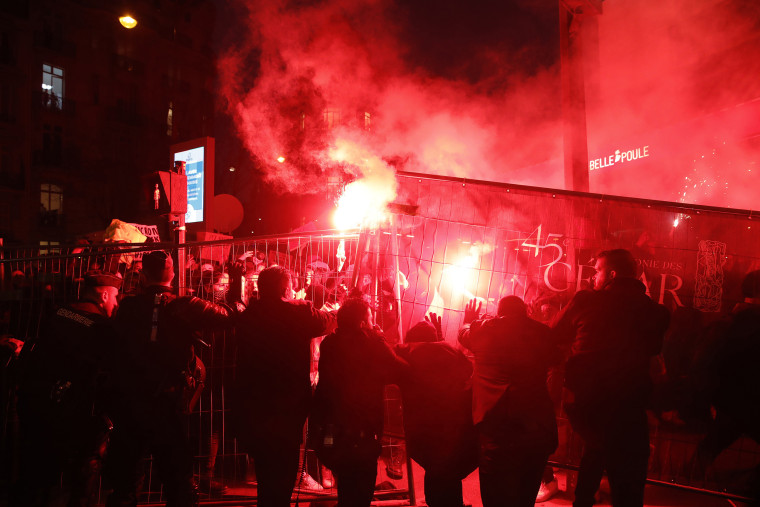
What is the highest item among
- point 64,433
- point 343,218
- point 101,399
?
point 343,218

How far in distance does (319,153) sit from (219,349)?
12336 millimetres

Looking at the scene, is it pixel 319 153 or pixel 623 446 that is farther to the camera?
pixel 319 153

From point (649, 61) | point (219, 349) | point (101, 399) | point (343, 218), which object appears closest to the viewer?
point (101, 399)

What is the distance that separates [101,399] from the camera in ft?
12.2

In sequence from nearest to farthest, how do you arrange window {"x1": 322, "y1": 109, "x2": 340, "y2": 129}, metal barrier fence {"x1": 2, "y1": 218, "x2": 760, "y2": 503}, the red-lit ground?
metal barrier fence {"x1": 2, "y1": 218, "x2": 760, "y2": 503} < the red-lit ground < window {"x1": 322, "y1": 109, "x2": 340, "y2": 129}

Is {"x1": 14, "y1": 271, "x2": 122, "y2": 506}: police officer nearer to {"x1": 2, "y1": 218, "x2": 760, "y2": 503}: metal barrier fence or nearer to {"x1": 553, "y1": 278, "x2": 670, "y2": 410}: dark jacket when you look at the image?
{"x1": 2, "y1": 218, "x2": 760, "y2": 503}: metal barrier fence

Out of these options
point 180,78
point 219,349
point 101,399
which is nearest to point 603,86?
point 219,349

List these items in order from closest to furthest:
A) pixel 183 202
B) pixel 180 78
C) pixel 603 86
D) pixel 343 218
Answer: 1. pixel 343 218
2. pixel 183 202
3. pixel 603 86
4. pixel 180 78

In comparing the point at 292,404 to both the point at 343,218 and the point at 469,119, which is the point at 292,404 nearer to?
the point at 343,218

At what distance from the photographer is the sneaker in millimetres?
4574

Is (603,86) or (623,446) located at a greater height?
(603,86)

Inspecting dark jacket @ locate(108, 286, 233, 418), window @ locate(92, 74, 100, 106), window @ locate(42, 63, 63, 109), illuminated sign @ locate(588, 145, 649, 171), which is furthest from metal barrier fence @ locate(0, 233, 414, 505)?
window @ locate(92, 74, 100, 106)

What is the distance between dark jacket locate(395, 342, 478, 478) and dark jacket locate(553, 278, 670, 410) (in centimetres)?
76

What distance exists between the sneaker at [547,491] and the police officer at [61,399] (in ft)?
12.1
